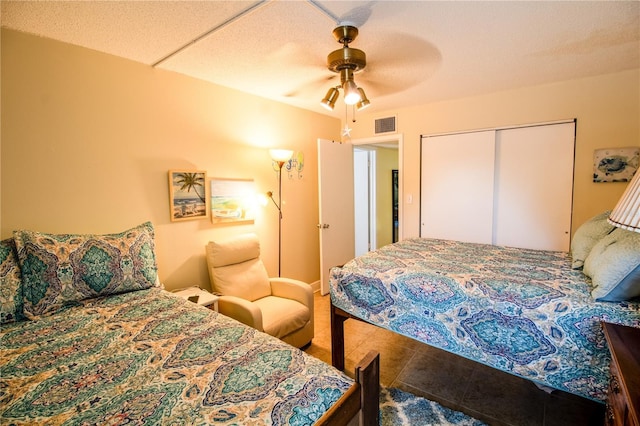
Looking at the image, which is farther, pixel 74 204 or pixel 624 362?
pixel 74 204

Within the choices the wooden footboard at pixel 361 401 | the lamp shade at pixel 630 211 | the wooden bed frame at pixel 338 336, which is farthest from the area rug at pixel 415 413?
the lamp shade at pixel 630 211

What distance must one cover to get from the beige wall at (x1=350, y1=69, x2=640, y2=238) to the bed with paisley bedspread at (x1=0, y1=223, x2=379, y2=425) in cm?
295

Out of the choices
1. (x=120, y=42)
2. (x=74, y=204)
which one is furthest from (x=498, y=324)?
(x=120, y=42)

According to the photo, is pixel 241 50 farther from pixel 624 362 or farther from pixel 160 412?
pixel 624 362

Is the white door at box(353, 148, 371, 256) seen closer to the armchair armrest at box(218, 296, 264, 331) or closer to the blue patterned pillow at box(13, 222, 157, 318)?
the armchair armrest at box(218, 296, 264, 331)

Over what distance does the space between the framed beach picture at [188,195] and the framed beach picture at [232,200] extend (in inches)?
3.5

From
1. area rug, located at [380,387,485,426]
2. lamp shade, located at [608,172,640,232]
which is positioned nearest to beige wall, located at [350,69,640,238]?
lamp shade, located at [608,172,640,232]

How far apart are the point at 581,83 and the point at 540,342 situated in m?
2.69

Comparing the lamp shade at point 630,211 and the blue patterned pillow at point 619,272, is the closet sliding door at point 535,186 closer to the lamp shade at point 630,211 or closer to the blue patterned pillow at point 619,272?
the blue patterned pillow at point 619,272

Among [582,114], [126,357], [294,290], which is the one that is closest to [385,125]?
[582,114]

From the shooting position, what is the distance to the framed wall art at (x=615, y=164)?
2.64 metres

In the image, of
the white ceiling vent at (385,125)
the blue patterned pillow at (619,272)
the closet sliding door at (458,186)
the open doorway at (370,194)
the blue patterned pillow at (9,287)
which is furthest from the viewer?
the open doorway at (370,194)

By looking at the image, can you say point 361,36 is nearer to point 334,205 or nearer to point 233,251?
point 233,251

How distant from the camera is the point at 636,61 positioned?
Result: 2.44 metres
